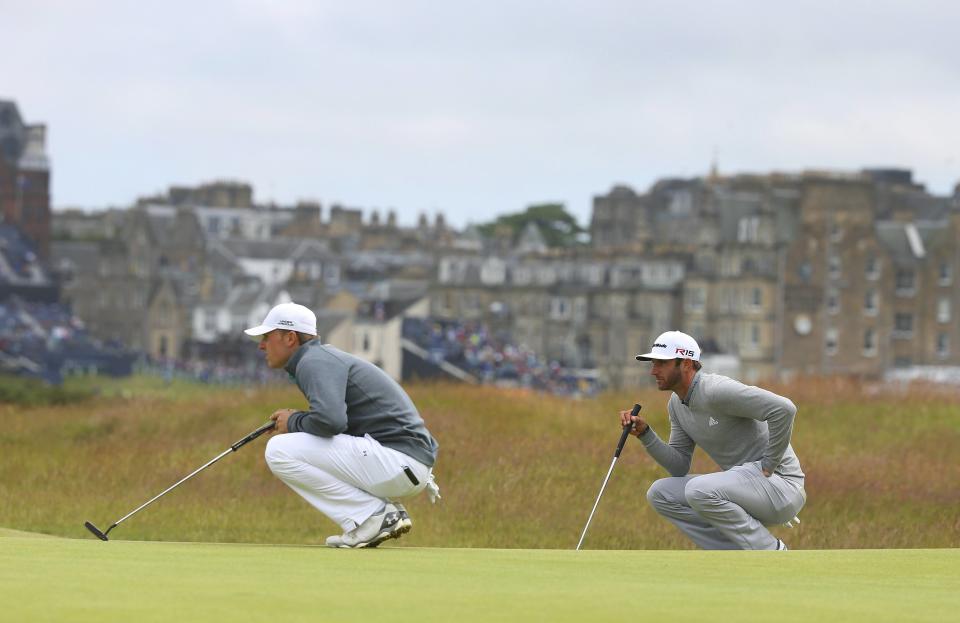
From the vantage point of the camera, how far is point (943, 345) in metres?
123

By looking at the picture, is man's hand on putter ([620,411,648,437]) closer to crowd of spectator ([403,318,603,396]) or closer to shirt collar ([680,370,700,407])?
shirt collar ([680,370,700,407])

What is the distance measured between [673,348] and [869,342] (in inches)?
4309

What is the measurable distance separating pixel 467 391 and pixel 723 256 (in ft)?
292

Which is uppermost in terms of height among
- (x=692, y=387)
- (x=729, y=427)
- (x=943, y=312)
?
(x=692, y=387)

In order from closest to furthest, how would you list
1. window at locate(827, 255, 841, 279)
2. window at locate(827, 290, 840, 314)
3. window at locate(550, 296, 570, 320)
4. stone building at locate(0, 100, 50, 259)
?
window at locate(827, 255, 841, 279) → window at locate(827, 290, 840, 314) → window at locate(550, 296, 570, 320) → stone building at locate(0, 100, 50, 259)

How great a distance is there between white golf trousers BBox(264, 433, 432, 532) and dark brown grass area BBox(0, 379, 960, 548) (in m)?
5.97

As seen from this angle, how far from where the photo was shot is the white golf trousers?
45.5 ft

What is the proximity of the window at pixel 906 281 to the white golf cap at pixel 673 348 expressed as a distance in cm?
10955

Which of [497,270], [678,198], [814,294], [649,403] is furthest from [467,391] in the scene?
[678,198]

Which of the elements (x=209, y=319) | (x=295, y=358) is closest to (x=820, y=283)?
(x=209, y=319)

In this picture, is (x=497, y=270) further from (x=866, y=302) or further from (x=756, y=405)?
(x=756, y=405)

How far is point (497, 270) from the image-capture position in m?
134

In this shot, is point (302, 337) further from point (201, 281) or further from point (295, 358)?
point (201, 281)

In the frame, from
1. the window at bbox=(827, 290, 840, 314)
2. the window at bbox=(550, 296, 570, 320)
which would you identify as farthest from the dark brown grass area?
the window at bbox=(550, 296, 570, 320)
